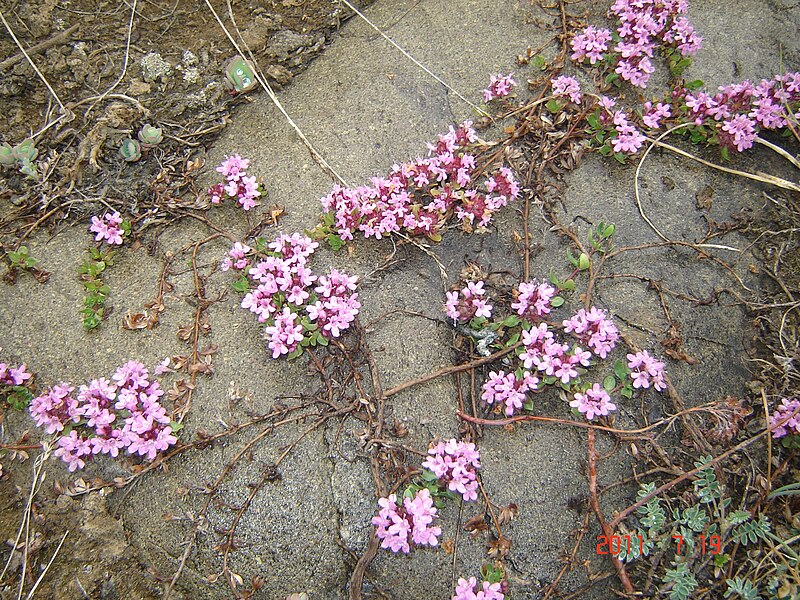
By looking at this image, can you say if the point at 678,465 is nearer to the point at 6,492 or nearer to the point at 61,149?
the point at 6,492

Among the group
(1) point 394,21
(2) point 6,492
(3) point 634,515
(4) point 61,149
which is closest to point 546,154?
(1) point 394,21

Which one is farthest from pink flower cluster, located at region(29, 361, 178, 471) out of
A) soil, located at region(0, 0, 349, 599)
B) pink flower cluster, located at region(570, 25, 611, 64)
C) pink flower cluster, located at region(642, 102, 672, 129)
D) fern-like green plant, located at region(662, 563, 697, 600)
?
pink flower cluster, located at region(570, 25, 611, 64)

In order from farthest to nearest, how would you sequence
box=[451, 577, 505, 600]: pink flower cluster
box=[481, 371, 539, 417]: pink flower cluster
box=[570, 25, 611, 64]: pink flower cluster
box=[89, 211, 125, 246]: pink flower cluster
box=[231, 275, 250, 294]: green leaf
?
1. box=[570, 25, 611, 64]: pink flower cluster
2. box=[89, 211, 125, 246]: pink flower cluster
3. box=[231, 275, 250, 294]: green leaf
4. box=[481, 371, 539, 417]: pink flower cluster
5. box=[451, 577, 505, 600]: pink flower cluster

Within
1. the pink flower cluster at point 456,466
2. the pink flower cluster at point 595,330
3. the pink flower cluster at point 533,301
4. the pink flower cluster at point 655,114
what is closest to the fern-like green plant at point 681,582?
the pink flower cluster at point 456,466

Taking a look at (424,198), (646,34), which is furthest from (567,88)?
(424,198)

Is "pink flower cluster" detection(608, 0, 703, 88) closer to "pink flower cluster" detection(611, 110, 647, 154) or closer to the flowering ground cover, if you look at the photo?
the flowering ground cover

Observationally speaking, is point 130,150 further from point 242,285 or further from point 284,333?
point 284,333
